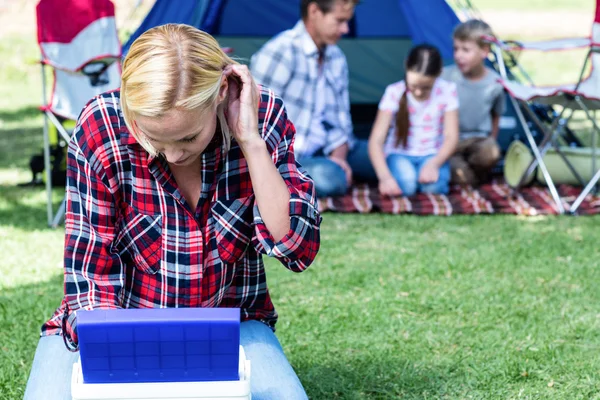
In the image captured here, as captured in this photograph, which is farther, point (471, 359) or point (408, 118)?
point (408, 118)

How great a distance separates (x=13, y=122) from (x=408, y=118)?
4.04 meters

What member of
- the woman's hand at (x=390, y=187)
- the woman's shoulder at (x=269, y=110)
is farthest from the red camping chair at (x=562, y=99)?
the woman's shoulder at (x=269, y=110)

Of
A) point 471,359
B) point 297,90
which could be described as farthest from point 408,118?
point 471,359

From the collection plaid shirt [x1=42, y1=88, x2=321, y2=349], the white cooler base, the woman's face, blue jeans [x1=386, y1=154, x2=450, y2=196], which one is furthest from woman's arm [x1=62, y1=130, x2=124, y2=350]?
blue jeans [x1=386, y1=154, x2=450, y2=196]

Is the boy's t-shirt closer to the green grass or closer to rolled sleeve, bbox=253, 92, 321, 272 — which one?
rolled sleeve, bbox=253, 92, 321, 272

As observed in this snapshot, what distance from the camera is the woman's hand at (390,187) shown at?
466 cm

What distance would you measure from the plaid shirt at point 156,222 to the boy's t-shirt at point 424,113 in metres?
3.07

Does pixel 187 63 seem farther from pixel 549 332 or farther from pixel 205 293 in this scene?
pixel 549 332

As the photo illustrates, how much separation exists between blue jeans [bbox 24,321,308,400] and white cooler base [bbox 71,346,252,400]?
0.63 ft

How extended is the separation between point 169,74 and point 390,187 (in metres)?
3.21

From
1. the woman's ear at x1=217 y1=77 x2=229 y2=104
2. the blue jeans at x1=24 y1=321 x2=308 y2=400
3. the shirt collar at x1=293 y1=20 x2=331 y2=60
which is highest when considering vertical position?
the woman's ear at x1=217 y1=77 x2=229 y2=104

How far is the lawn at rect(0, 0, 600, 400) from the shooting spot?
247 centimetres

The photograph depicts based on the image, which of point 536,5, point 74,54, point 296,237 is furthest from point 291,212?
point 536,5

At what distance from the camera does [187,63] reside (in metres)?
1.55
